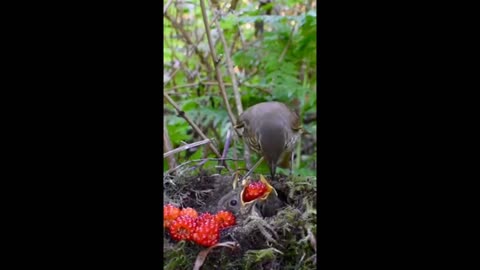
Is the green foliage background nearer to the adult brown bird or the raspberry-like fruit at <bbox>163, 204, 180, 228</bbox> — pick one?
the adult brown bird

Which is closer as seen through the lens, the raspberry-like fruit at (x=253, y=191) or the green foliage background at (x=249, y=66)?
the raspberry-like fruit at (x=253, y=191)

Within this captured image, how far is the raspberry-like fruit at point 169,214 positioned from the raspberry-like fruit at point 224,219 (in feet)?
0.27

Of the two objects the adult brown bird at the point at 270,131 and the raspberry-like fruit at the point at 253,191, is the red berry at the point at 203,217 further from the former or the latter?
the adult brown bird at the point at 270,131

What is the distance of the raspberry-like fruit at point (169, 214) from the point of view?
104 centimetres

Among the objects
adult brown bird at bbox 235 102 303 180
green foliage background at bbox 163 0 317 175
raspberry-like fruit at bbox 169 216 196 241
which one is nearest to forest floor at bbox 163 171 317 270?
raspberry-like fruit at bbox 169 216 196 241

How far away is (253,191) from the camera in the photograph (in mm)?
1134

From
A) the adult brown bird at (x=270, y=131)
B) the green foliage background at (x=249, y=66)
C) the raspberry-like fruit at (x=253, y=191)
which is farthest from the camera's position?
the green foliage background at (x=249, y=66)

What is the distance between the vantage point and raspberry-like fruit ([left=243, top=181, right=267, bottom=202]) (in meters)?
1.13

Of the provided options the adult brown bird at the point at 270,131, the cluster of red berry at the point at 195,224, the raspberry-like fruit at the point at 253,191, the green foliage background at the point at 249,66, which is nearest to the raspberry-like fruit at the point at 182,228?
the cluster of red berry at the point at 195,224
